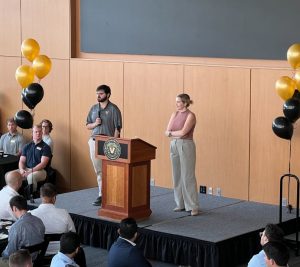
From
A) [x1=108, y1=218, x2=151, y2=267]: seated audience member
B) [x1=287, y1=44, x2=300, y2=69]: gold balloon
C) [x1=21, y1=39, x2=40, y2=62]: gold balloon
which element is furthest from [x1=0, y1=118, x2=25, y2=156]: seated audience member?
[x1=108, y1=218, x2=151, y2=267]: seated audience member

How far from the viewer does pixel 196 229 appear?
30.7ft

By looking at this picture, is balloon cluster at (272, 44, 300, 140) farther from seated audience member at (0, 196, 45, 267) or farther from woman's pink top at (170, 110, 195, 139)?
seated audience member at (0, 196, 45, 267)

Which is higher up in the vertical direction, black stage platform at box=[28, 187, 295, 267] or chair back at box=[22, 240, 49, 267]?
chair back at box=[22, 240, 49, 267]

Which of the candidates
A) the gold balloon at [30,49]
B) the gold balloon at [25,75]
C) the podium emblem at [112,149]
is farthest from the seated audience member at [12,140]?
the podium emblem at [112,149]

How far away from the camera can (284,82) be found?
941 centimetres

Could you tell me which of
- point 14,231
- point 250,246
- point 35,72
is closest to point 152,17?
point 35,72

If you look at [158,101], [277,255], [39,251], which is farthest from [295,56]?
[277,255]

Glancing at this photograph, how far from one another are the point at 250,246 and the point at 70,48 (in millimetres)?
5318

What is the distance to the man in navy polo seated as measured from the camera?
39.0 feet

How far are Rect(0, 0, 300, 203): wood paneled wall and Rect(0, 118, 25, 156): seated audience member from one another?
Result: 624mm

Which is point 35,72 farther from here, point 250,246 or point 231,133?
point 250,246

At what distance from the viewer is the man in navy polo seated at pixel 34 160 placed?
39.0 ft

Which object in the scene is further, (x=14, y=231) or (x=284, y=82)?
(x=284, y=82)

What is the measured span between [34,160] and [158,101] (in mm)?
2071
